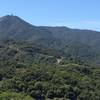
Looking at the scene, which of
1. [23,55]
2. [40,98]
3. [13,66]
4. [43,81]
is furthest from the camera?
[23,55]

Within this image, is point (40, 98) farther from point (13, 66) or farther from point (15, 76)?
point (13, 66)

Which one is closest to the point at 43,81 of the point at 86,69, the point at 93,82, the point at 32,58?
the point at 93,82

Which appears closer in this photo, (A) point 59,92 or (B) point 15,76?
(A) point 59,92

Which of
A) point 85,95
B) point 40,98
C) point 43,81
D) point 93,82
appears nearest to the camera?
point 40,98

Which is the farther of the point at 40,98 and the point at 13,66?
the point at 13,66

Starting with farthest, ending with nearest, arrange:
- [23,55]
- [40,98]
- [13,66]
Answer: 1. [23,55]
2. [13,66]
3. [40,98]

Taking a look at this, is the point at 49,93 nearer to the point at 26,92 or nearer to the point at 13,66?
the point at 26,92

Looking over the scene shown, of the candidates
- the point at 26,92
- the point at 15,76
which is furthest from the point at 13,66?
the point at 26,92

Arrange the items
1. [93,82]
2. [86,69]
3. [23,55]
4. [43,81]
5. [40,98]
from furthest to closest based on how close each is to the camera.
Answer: [23,55]
[86,69]
[93,82]
[43,81]
[40,98]
